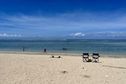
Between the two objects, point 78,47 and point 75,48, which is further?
point 78,47

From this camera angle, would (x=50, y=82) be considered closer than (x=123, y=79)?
Yes

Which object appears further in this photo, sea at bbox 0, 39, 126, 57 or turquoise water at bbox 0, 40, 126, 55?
turquoise water at bbox 0, 40, 126, 55

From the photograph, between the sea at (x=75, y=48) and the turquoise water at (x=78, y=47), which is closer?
the sea at (x=75, y=48)

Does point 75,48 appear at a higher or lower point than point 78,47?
lower

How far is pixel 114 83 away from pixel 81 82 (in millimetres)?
1722

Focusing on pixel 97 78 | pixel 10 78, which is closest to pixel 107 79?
pixel 97 78

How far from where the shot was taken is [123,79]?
475 inches

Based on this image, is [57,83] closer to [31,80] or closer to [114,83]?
[31,80]

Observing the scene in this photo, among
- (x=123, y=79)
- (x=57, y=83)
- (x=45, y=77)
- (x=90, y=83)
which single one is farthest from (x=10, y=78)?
(x=123, y=79)

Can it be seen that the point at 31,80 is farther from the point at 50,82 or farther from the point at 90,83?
the point at 90,83

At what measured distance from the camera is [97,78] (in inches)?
487

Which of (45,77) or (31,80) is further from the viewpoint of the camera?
(45,77)

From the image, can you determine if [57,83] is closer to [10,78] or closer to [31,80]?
[31,80]

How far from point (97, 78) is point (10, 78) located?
16.3ft
